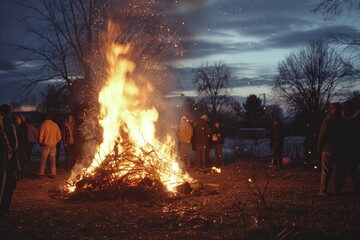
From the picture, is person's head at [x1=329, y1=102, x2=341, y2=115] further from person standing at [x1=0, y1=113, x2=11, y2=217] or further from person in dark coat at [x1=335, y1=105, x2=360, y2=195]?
person standing at [x1=0, y1=113, x2=11, y2=217]

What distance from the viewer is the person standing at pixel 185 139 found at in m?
15.5

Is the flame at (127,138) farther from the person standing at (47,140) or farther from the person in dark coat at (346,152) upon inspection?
the person in dark coat at (346,152)

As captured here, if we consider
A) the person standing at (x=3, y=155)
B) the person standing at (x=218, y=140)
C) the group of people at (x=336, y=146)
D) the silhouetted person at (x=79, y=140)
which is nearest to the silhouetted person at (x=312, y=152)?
the person standing at (x=218, y=140)

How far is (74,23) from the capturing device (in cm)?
2022

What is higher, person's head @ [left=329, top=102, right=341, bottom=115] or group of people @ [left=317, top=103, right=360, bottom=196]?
person's head @ [left=329, top=102, right=341, bottom=115]

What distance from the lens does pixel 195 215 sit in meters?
7.21

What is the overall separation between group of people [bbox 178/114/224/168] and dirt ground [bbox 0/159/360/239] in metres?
4.71

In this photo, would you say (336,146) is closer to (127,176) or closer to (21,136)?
(127,176)

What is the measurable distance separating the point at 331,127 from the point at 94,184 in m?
5.30

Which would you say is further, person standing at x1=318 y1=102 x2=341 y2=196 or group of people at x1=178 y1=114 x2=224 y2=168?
group of people at x1=178 y1=114 x2=224 y2=168

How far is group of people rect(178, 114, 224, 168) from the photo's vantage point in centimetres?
1521

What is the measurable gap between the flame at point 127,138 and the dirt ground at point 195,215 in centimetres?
71

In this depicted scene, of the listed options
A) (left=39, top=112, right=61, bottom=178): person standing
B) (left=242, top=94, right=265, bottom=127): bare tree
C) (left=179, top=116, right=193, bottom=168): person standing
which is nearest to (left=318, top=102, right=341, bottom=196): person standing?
(left=179, top=116, right=193, bottom=168): person standing

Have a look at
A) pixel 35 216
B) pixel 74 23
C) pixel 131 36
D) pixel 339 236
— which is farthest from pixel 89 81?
pixel 339 236
